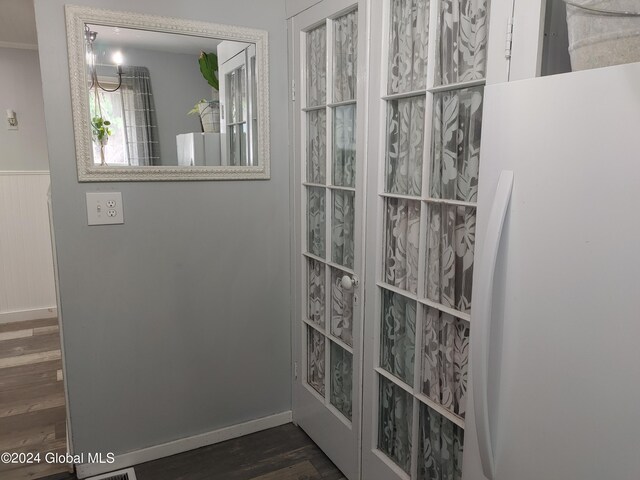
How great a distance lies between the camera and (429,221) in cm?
152

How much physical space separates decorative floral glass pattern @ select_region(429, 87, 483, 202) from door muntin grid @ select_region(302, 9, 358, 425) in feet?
1.55

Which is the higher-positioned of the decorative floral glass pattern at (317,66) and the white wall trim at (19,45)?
the white wall trim at (19,45)

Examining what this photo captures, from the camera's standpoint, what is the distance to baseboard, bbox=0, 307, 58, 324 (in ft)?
13.3

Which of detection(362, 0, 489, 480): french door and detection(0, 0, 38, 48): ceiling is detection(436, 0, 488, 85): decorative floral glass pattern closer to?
detection(362, 0, 489, 480): french door

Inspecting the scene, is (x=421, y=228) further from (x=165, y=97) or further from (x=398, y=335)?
(x=165, y=97)

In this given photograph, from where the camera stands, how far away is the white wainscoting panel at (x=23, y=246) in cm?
397

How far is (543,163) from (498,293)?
11.7 inches

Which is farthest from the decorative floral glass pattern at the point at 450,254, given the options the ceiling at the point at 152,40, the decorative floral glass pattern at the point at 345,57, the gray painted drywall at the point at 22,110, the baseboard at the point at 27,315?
the baseboard at the point at 27,315

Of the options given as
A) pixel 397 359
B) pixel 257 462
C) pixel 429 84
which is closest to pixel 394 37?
pixel 429 84

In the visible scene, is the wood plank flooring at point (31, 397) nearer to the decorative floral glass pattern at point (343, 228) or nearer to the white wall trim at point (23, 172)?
the white wall trim at point (23, 172)

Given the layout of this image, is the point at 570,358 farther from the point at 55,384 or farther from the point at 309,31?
the point at 55,384

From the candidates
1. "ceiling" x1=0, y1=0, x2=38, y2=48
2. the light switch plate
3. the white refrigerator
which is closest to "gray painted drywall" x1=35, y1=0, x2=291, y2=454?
the light switch plate

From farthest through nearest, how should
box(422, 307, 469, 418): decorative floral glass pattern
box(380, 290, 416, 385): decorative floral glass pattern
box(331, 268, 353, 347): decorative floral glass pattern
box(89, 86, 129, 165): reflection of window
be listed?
box(331, 268, 353, 347): decorative floral glass pattern < box(89, 86, 129, 165): reflection of window < box(380, 290, 416, 385): decorative floral glass pattern < box(422, 307, 469, 418): decorative floral glass pattern

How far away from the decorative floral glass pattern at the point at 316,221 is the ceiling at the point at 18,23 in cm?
231
